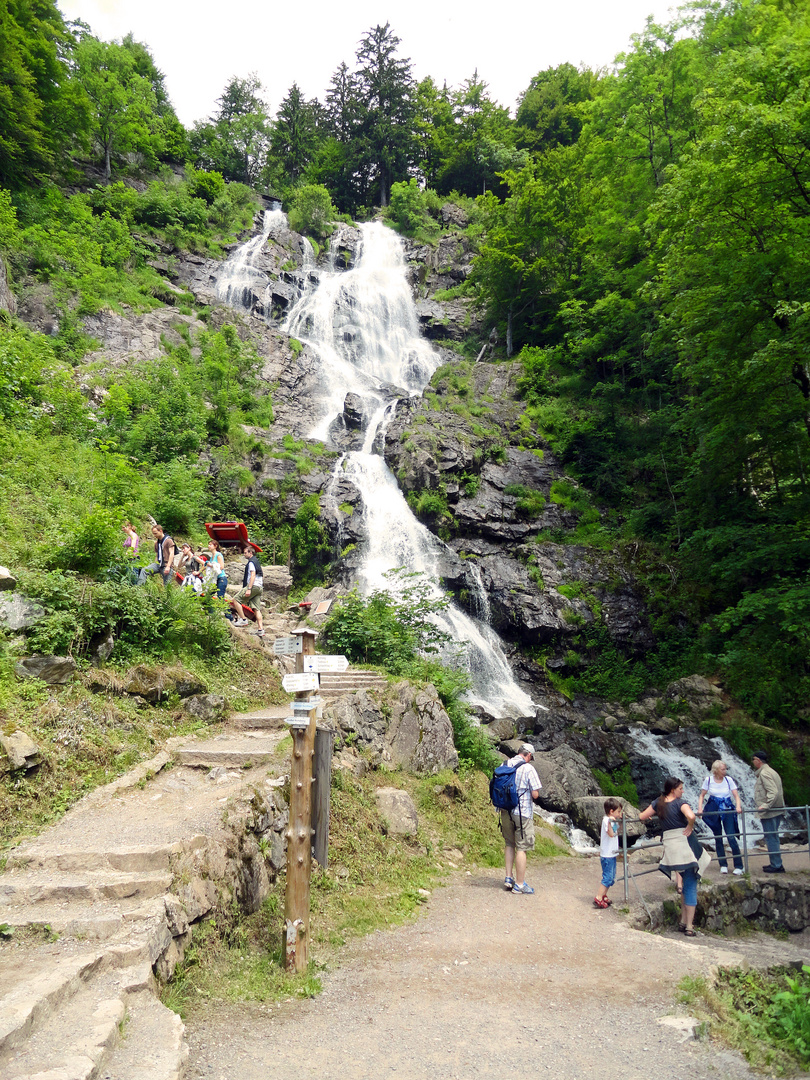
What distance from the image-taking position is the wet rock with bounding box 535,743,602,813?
1216 cm

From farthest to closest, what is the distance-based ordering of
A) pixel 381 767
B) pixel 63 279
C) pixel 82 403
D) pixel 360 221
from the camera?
1. pixel 360 221
2. pixel 63 279
3. pixel 82 403
4. pixel 381 767

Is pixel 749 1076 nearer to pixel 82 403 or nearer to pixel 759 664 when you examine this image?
pixel 759 664

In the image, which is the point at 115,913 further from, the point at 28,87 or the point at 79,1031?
the point at 28,87

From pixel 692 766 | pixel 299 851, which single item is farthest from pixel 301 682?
pixel 692 766

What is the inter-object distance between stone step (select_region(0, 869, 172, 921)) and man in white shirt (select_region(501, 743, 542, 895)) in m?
4.39

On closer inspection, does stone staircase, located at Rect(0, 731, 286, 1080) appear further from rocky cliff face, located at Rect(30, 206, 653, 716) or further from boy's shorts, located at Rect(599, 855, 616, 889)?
rocky cliff face, located at Rect(30, 206, 653, 716)

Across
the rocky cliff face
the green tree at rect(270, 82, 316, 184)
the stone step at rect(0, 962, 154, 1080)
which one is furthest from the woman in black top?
the green tree at rect(270, 82, 316, 184)

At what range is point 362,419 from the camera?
24.1m

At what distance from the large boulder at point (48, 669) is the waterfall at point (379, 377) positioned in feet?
33.7

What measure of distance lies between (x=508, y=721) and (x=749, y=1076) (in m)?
9.59

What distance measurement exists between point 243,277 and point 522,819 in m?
30.2

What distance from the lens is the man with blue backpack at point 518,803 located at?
771 centimetres

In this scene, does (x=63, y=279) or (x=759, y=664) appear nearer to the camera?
(x=759, y=664)

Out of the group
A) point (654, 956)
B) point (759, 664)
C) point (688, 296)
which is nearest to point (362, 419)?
point (688, 296)
